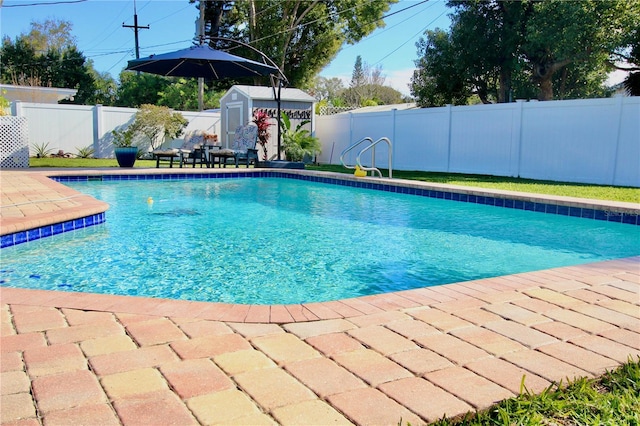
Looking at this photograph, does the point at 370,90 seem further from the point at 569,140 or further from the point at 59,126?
the point at 569,140

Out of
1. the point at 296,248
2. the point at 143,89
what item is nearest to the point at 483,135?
the point at 296,248

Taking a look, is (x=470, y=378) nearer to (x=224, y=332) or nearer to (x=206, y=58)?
(x=224, y=332)

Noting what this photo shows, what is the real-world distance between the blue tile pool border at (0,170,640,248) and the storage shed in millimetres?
3759

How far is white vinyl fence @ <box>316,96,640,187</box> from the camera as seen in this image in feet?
34.1

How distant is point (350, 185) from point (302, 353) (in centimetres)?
961

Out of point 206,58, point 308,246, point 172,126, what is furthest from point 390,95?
point 308,246

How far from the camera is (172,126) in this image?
18.6m

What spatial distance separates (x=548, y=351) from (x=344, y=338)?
0.94 metres

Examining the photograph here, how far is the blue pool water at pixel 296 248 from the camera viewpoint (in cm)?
434

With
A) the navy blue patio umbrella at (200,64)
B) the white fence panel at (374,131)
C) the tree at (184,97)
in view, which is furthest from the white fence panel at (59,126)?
the tree at (184,97)

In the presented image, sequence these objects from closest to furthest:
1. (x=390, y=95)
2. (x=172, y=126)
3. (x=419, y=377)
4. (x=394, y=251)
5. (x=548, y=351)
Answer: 1. (x=419, y=377)
2. (x=548, y=351)
3. (x=394, y=251)
4. (x=172, y=126)
5. (x=390, y=95)

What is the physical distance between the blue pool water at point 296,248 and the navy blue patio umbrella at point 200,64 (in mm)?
4568

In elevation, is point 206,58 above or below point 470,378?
above

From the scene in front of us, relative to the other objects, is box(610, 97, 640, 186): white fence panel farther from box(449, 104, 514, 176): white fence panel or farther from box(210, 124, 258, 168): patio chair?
box(210, 124, 258, 168): patio chair
